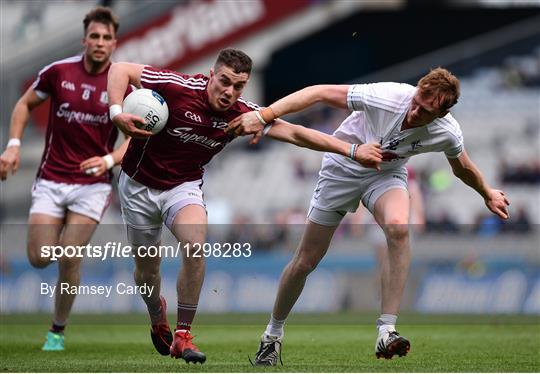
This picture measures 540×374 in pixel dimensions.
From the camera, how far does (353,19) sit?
1352 inches

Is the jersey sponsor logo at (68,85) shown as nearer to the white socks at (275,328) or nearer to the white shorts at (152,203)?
the white shorts at (152,203)

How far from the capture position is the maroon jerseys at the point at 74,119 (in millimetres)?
10727

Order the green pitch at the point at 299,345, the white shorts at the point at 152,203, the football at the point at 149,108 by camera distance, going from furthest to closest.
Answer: the white shorts at the point at 152,203 → the green pitch at the point at 299,345 → the football at the point at 149,108

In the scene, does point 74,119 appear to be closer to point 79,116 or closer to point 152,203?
point 79,116

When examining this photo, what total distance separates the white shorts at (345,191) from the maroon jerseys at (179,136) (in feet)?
3.08

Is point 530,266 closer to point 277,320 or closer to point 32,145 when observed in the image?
point 277,320

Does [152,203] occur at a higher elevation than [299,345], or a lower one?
higher

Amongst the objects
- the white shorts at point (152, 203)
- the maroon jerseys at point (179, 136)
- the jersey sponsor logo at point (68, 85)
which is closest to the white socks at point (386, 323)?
the white shorts at point (152, 203)

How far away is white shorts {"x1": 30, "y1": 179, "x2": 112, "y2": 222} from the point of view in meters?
10.8

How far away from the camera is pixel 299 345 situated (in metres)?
11.6

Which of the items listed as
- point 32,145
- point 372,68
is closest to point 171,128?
point 32,145

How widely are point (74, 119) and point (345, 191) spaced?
302 cm

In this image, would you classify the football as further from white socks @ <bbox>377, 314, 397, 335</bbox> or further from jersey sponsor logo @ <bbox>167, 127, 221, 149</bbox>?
white socks @ <bbox>377, 314, 397, 335</bbox>

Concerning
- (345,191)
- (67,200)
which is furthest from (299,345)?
(345,191)
